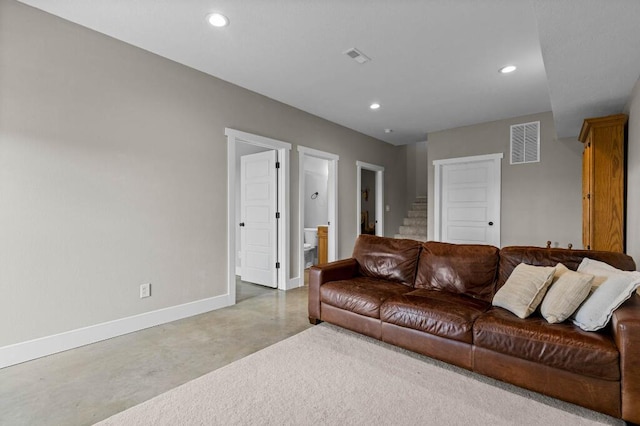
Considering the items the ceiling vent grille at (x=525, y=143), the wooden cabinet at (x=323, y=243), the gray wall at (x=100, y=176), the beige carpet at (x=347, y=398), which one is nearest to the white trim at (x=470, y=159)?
the ceiling vent grille at (x=525, y=143)

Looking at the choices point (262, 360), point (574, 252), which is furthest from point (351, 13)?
point (262, 360)

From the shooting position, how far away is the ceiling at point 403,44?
2057 millimetres

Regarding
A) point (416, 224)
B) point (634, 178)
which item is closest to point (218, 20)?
point (634, 178)

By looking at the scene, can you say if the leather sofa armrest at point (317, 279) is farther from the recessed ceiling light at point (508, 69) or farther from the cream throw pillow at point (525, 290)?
the recessed ceiling light at point (508, 69)

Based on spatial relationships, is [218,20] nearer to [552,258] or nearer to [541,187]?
[552,258]

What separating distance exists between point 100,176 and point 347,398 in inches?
104

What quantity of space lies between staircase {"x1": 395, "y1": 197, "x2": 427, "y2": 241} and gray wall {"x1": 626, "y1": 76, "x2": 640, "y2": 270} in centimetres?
359

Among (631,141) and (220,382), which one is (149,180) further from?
(631,141)

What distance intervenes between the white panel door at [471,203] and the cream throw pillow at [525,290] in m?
3.00

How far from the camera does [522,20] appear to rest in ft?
7.66

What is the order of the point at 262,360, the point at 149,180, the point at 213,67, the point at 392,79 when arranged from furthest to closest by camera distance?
the point at 392,79
the point at 213,67
the point at 149,180
the point at 262,360

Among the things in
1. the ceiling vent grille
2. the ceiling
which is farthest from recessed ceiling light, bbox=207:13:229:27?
the ceiling vent grille

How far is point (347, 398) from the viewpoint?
1.79m

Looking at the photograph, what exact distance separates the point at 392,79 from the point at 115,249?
131 inches
